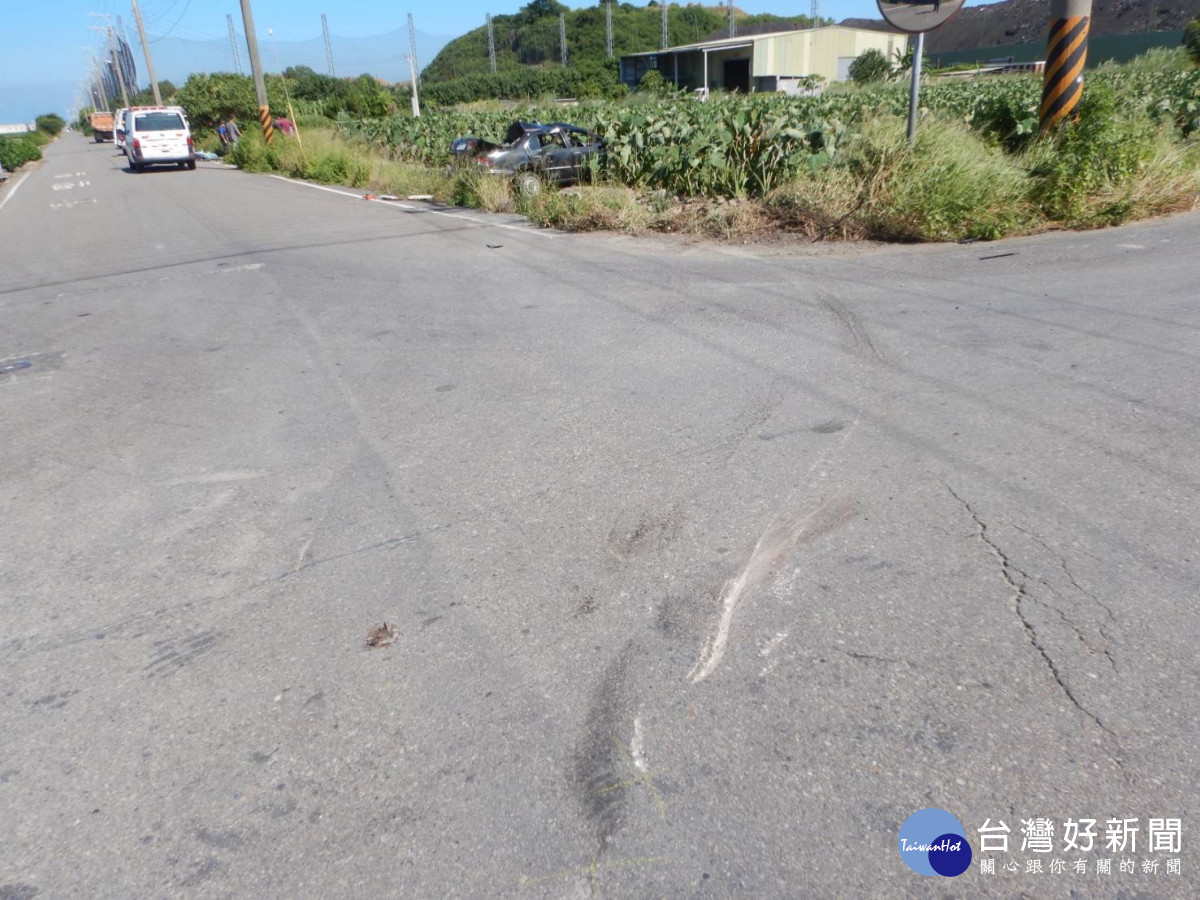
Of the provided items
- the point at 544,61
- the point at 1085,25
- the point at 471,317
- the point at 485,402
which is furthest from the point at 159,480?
the point at 544,61

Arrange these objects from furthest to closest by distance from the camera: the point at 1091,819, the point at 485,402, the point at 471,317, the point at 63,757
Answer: the point at 471,317 → the point at 485,402 → the point at 63,757 → the point at 1091,819

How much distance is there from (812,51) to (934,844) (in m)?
63.8

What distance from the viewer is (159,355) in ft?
24.0

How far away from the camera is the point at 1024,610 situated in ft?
10.2

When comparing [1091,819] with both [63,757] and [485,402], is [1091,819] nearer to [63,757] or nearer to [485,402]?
[63,757]

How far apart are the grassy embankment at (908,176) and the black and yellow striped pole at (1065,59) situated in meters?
0.39

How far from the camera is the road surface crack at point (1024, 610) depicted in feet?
8.43

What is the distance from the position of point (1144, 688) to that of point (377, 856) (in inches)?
92.3

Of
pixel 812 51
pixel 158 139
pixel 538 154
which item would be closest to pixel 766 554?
pixel 538 154

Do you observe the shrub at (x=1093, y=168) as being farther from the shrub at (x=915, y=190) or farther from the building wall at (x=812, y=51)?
the building wall at (x=812, y=51)

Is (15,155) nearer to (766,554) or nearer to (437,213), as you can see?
(437,213)

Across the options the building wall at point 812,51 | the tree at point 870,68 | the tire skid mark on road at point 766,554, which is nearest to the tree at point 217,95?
the building wall at point 812,51

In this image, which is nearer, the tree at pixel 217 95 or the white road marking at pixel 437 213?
the white road marking at pixel 437 213

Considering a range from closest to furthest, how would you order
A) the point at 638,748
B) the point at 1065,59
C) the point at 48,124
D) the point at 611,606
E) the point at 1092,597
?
the point at 638,748, the point at 1092,597, the point at 611,606, the point at 1065,59, the point at 48,124
